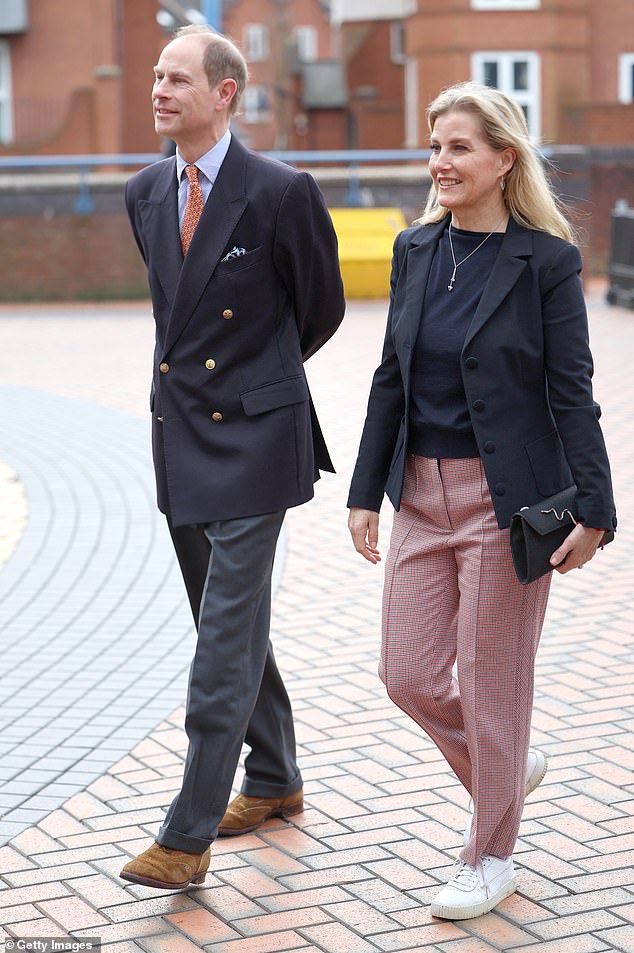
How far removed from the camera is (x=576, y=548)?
323 centimetres

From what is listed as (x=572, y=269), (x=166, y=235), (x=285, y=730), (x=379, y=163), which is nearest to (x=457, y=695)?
(x=285, y=730)

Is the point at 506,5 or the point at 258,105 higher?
the point at 258,105

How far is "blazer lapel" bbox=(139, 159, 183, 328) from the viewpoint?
3527 millimetres

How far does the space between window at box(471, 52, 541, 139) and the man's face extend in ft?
89.7

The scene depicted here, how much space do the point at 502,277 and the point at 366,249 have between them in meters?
17.1

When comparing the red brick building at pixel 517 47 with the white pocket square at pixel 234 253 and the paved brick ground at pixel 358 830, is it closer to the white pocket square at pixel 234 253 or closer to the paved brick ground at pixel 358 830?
the paved brick ground at pixel 358 830

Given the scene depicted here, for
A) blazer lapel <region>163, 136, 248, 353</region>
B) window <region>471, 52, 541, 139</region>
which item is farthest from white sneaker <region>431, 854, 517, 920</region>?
window <region>471, 52, 541, 139</region>

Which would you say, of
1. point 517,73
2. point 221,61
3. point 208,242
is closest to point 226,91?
point 221,61

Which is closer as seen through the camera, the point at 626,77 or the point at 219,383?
the point at 219,383

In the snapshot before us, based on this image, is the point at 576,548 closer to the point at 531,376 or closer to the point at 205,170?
the point at 531,376

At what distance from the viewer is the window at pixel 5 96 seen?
97.7 feet

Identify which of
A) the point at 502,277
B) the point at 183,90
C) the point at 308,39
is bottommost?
the point at 502,277

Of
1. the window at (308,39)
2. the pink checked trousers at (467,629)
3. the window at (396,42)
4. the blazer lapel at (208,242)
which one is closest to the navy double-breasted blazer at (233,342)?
the blazer lapel at (208,242)

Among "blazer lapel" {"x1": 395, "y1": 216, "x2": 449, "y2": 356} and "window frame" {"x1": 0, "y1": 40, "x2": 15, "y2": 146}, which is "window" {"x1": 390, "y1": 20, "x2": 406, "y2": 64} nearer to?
"window frame" {"x1": 0, "y1": 40, "x2": 15, "y2": 146}
